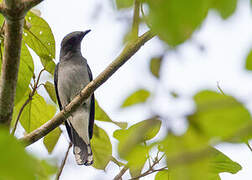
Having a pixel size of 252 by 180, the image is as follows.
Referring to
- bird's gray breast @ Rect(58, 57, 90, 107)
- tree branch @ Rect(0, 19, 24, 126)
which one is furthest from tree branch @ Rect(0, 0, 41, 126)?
bird's gray breast @ Rect(58, 57, 90, 107)

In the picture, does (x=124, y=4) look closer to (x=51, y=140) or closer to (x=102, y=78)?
(x=102, y=78)

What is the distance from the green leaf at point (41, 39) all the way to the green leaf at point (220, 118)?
7.70 ft

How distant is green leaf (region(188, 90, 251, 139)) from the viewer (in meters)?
0.57

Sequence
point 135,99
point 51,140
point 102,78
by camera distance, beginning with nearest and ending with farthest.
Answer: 1. point 135,99
2. point 102,78
3. point 51,140

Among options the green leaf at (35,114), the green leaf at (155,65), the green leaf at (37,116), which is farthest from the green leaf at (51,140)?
the green leaf at (155,65)

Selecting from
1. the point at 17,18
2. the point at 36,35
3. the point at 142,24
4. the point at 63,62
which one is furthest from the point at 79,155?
the point at 142,24

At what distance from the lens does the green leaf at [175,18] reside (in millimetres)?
515

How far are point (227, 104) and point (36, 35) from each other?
244cm

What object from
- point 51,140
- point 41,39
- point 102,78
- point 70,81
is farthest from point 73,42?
point 102,78

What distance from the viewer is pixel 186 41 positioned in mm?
567

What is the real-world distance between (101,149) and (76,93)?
2279 mm

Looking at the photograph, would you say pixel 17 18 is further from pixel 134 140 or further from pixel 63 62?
pixel 63 62

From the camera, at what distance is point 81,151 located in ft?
16.2

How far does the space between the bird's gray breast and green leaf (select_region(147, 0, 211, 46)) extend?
487 cm
